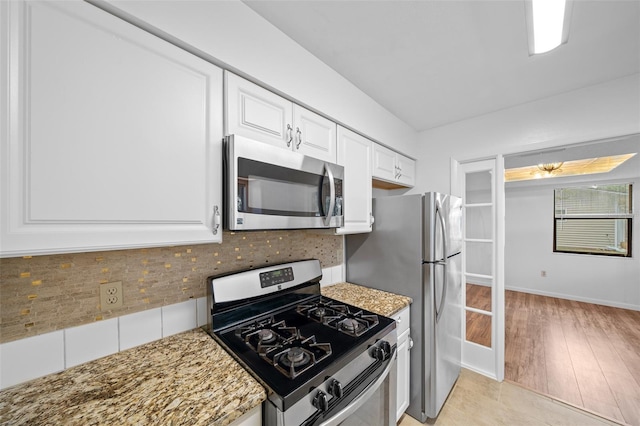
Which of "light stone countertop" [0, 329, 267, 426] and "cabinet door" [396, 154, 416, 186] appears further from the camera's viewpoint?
"cabinet door" [396, 154, 416, 186]

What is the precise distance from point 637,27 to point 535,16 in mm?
681

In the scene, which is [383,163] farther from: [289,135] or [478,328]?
[478,328]

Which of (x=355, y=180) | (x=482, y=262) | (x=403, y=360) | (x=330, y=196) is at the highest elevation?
(x=355, y=180)

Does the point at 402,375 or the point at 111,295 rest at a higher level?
the point at 111,295

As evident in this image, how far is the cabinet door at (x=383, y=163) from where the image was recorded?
6.66 feet

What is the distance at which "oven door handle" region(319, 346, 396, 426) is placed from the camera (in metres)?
0.93

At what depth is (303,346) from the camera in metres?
1.08

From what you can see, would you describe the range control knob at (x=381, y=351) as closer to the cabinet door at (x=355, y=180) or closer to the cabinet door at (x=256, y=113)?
the cabinet door at (x=355, y=180)

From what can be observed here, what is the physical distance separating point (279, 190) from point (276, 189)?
19mm

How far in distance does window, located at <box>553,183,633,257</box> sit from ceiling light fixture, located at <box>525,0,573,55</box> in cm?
480


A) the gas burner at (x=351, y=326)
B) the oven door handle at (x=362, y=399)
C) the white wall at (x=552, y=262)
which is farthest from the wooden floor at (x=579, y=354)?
the gas burner at (x=351, y=326)

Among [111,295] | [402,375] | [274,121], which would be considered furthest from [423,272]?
[111,295]

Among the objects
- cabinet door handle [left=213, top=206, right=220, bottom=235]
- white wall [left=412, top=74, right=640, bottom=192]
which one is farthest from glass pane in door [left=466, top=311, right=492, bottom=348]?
cabinet door handle [left=213, top=206, right=220, bottom=235]

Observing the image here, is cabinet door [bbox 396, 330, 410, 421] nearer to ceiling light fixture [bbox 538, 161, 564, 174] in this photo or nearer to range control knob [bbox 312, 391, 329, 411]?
range control knob [bbox 312, 391, 329, 411]
